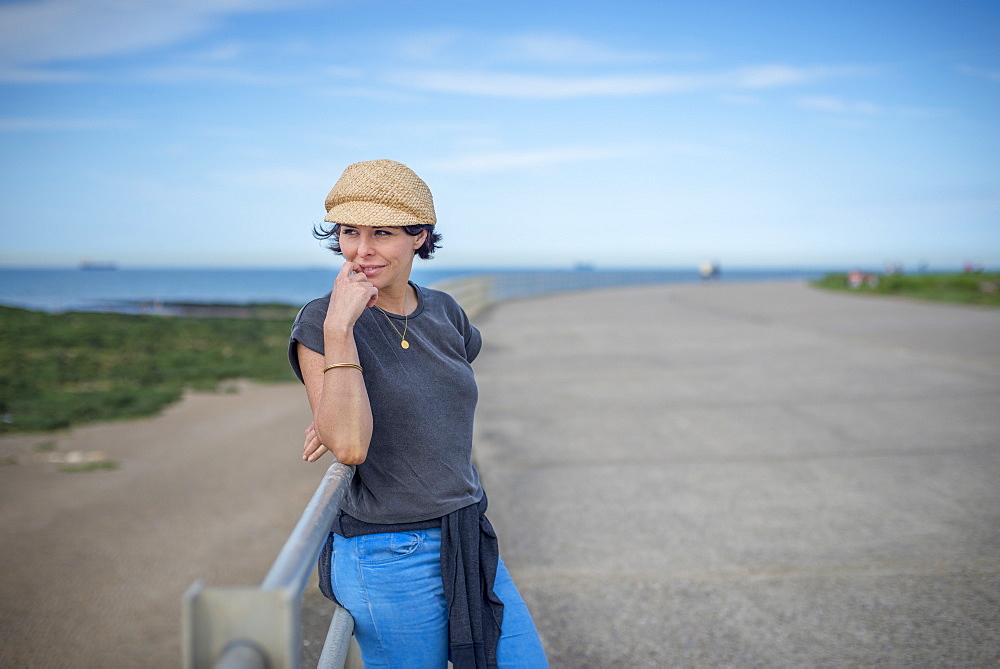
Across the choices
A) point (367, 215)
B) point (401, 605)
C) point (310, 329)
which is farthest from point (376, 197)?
point (401, 605)

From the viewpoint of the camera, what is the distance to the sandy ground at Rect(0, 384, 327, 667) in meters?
4.10

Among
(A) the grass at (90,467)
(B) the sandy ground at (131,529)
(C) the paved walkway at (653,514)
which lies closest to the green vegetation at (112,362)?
(C) the paved walkway at (653,514)

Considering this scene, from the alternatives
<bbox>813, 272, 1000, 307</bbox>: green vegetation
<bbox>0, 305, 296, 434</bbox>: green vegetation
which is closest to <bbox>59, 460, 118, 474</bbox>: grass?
<bbox>0, 305, 296, 434</bbox>: green vegetation

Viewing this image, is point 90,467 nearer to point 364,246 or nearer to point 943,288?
point 364,246

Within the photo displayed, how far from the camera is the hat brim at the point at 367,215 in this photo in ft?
6.63

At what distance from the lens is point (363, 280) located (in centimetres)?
196

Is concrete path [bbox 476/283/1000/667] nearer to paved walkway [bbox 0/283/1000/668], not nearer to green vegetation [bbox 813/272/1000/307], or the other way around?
paved walkway [bbox 0/283/1000/668]

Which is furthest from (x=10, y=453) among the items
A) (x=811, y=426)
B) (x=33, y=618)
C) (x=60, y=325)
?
(x=60, y=325)

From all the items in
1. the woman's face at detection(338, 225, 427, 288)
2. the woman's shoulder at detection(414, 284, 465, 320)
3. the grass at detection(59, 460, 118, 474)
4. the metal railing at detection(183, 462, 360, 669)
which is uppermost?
the woman's face at detection(338, 225, 427, 288)

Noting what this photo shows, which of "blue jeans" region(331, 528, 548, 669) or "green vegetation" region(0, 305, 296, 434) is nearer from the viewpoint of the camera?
"blue jeans" region(331, 528, 548, 669)

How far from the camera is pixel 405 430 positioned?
2031 millimetres

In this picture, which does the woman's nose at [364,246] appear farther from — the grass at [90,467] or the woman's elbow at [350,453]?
the grass at [90,467]

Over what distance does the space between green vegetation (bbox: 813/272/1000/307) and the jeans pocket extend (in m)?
22.1

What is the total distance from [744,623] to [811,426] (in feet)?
12.9
